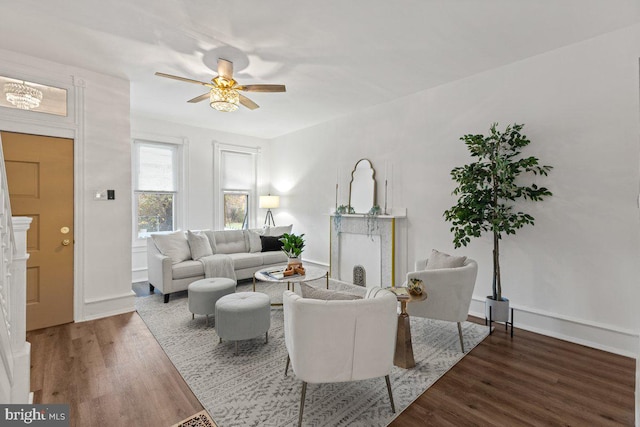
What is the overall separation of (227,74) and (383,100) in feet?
7.76

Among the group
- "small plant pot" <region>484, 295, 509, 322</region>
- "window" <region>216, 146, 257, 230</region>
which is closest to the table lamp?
"window" <region>216, 146, 257, 230</region>

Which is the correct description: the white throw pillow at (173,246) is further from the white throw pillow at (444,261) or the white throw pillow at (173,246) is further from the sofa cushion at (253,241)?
the white throw pillow at (444,261)

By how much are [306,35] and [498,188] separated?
2.49 meters

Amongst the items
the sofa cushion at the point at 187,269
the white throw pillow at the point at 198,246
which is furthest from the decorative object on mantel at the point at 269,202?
the sofa cushion at the point at 187,269

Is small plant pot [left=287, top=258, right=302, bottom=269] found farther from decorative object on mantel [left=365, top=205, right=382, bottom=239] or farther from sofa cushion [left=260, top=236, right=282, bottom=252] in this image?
sofa cushion [left=260, top=236, right=282, bottom=252]

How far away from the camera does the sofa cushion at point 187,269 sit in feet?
13.4

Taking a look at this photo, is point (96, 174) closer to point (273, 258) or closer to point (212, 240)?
point (212, 240)

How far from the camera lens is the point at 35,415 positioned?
1.64 metres

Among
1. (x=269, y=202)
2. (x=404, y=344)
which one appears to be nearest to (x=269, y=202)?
(x=269, y=202)

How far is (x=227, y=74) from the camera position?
322cm

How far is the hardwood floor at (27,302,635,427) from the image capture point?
6.18 feet

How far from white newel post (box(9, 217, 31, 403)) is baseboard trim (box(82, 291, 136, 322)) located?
1.87 meters

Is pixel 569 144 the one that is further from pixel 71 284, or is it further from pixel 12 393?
pixel 71 284

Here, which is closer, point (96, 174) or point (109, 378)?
point (109, 378)
